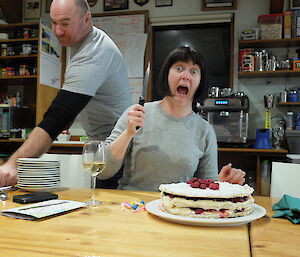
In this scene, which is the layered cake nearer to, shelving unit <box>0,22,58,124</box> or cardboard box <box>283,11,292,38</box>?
cardboard box <box>283,11,292,38</box>

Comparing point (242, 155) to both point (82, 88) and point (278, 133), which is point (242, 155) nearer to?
point (278, 133)

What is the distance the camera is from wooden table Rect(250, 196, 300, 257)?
0.65 m

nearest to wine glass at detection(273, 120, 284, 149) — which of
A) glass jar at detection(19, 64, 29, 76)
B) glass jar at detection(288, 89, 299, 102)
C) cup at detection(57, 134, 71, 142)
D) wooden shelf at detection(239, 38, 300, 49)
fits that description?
glass jar at detection(288, 89, 299, 102)

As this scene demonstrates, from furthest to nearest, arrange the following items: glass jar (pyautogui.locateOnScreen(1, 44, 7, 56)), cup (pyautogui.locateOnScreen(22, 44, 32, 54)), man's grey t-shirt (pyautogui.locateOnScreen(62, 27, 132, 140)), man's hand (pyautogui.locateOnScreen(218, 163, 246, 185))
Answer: glass jar (pyautogui.locateOnScreen(1, 44, 7, 56)) → cup (pyautogui.locateOnScreen(22, 44, 32, 54)) → man's grey t-shirt (pyautogui.locateOnScreen(62, 27, 132, 140)) → man's hand (pyautogui.locateOnScreen(218, 163, 246, 185))

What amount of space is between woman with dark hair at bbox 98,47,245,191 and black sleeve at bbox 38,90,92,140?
241mm

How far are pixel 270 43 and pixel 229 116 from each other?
3.15 feet

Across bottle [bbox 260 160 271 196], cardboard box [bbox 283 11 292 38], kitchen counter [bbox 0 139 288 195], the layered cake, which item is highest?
cardboard box [bbox 283 11 292 38]

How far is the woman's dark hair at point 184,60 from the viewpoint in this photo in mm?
1533

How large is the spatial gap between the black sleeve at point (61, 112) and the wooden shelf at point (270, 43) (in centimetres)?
249

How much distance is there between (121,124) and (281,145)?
2663 millimetres

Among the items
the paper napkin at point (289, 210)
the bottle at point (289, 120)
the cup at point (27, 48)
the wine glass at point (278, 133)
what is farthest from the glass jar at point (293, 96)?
the cup at point (27, 48)

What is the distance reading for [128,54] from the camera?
4.11 meters

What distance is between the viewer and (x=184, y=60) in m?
1.53

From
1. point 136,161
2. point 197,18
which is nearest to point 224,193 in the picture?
point 136,161
